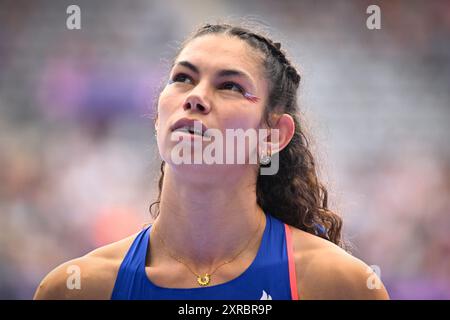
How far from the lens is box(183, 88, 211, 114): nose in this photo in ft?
6.43

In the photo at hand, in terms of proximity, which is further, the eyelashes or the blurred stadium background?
the blurred stadium background

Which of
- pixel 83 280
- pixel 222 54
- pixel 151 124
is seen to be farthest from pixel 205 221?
pixel 151 124

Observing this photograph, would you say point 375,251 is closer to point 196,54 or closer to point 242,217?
point 242,217

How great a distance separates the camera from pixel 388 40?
15.3ft

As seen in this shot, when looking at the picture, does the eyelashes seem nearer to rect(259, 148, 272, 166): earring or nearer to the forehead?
the forehead

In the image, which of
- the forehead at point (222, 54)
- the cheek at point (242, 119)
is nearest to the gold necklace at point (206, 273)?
the cheek at point (242, 119)

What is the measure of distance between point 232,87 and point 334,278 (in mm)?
765

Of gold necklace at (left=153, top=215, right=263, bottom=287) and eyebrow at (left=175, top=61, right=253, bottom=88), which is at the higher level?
eyebrow at (left=175, top=61, right=253, bottom=88)

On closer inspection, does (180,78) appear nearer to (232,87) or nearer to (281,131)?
(232,87)

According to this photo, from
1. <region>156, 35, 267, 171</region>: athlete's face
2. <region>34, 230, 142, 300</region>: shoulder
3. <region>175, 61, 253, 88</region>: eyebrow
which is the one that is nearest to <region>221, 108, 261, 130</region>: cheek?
<region>156, 35, 267, 171</region>: athlete's face

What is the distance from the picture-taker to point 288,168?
2408 mm

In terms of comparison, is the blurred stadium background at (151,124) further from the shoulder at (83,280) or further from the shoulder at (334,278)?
the shoulder at (334,278)

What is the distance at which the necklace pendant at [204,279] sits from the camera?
6.44 ft
